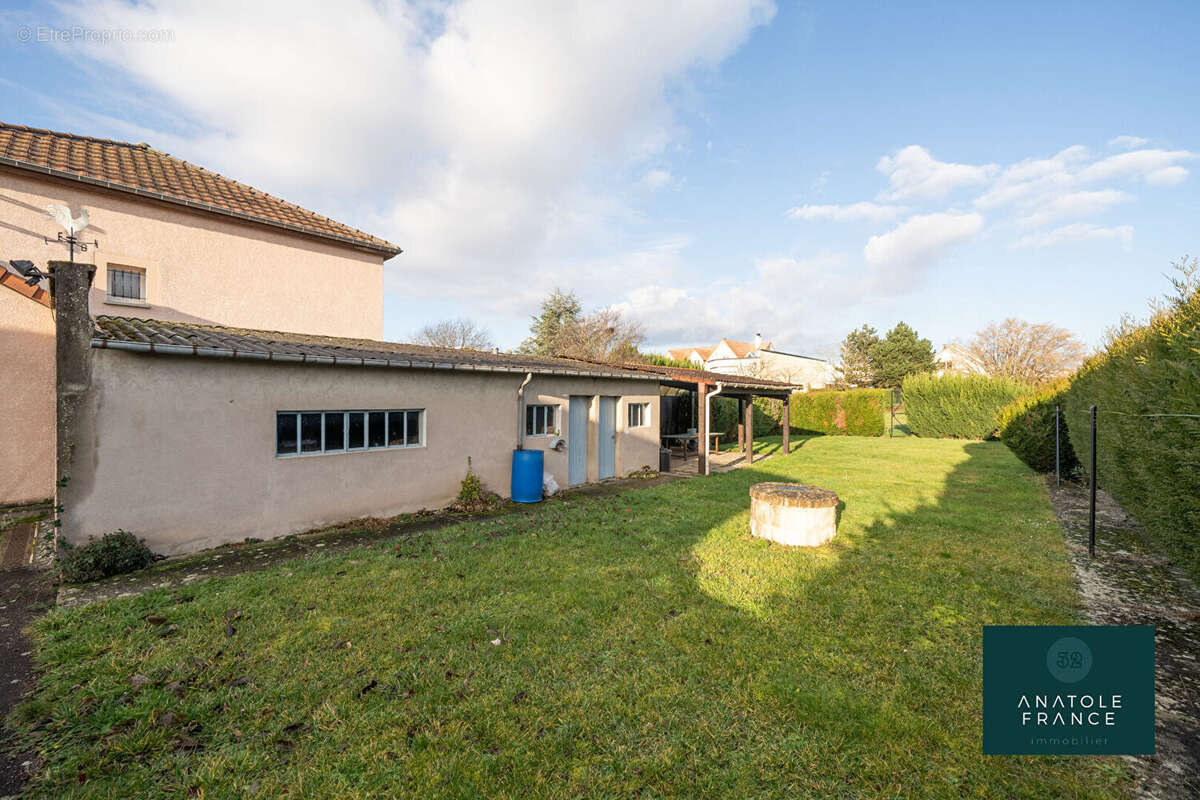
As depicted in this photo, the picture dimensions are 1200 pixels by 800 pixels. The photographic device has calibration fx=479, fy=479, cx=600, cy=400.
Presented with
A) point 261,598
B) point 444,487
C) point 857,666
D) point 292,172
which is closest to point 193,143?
point 292,172

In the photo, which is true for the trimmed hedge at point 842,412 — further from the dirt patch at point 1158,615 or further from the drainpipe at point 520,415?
the drainpipe at point 520,415

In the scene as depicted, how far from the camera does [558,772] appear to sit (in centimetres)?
274

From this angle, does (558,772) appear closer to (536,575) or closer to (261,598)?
(536,575)

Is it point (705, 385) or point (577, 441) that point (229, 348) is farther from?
point (705, 385)

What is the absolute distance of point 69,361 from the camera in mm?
5582

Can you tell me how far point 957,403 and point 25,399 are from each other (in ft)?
113

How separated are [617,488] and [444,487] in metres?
4.29

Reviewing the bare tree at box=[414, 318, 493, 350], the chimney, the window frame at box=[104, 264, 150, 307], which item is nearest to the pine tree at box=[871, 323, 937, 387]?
the bare tree at box=[414, 318, 493, 350]

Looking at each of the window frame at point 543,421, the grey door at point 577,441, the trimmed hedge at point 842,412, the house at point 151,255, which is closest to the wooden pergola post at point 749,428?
the grey door at point 577,441

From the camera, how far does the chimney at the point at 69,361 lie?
217 inches

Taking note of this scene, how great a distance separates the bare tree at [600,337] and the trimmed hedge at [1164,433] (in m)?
27.8

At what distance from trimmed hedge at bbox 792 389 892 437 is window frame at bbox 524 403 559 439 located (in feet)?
72.0

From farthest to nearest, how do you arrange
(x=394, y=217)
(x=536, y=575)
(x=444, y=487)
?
1. (x=394, y=217)
2. (x=444, y=487)
3. (x=536, y=575)

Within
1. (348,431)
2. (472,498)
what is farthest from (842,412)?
(348,431)
